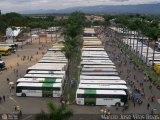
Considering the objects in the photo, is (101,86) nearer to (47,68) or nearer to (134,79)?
(134,79)

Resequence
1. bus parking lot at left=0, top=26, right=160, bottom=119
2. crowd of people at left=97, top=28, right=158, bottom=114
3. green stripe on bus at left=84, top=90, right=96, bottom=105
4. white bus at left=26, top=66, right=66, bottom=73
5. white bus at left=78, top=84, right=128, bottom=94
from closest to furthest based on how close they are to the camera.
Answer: bus parking lot at left=0, top=26, right=160, bottom=119 → green stripe on bus at left=84, top=90, right=96, bottom=105 → white bus at left=78, top=84, right=128, bottom=94 → crowd of people at left=97, top=28, right=158, bottom=114 → white bus at left=26, top=66, right=66, bottom=73

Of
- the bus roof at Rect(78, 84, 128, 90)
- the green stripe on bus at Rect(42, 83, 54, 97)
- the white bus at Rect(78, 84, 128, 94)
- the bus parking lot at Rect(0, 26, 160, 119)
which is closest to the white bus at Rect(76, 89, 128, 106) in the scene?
the bus parking lot at Rect(0, 26, 160, 119)

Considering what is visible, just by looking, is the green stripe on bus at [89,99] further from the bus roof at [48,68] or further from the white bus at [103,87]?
the bus roof at [48,68]

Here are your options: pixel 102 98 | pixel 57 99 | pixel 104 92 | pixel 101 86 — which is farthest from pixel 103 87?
pixel 57 99

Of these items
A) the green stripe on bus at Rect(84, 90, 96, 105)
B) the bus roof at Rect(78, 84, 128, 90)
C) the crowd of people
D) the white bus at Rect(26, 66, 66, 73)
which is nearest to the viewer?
the green stripe on bus at Rect(84, 90, 96, 105)

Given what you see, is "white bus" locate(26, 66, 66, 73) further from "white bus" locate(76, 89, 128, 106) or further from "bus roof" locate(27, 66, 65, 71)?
"white bus" locate(76, 89, 128, 106)

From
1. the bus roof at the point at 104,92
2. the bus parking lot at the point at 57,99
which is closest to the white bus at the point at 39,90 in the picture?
the bus parking lot at the point at 57,99
